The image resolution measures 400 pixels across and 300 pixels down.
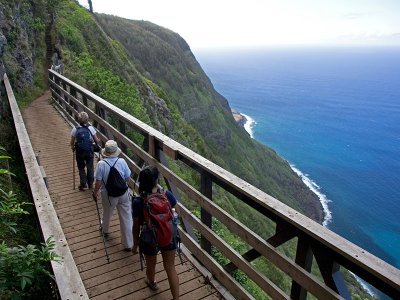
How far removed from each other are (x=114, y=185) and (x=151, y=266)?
1.45 m

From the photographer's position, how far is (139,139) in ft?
50.3

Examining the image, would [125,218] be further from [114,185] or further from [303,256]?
[303,256]

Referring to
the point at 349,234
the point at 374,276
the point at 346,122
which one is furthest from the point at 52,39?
the point at 346,122

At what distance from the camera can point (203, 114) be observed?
83938 millimetres

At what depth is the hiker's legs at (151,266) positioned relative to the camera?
457 centimetres

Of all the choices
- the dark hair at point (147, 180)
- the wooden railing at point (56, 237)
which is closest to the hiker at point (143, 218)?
the dark hair at point (147, 180)

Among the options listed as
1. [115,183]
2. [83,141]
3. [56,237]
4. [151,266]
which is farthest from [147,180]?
[83,141]

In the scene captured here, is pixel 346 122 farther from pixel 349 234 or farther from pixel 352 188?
pixel 349 234

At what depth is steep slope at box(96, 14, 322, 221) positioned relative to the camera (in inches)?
2906

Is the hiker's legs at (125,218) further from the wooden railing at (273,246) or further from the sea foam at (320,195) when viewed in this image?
the sea foam at (320,195)

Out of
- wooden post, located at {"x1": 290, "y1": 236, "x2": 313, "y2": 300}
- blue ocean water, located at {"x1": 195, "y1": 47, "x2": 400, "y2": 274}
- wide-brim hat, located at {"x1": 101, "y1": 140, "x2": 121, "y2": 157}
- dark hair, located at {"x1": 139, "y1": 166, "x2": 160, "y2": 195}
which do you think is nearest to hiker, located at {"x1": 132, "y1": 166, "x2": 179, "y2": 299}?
dark hair, located at {"x1": 139, "y1": 166, "x2": 160, "y2": 195}

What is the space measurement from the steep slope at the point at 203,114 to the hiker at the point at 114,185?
62314 millimetres

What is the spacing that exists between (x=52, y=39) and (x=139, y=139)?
1368cm

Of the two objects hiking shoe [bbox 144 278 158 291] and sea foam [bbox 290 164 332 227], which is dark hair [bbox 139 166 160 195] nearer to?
hiking shoe [bbox 144 278 158 291]
